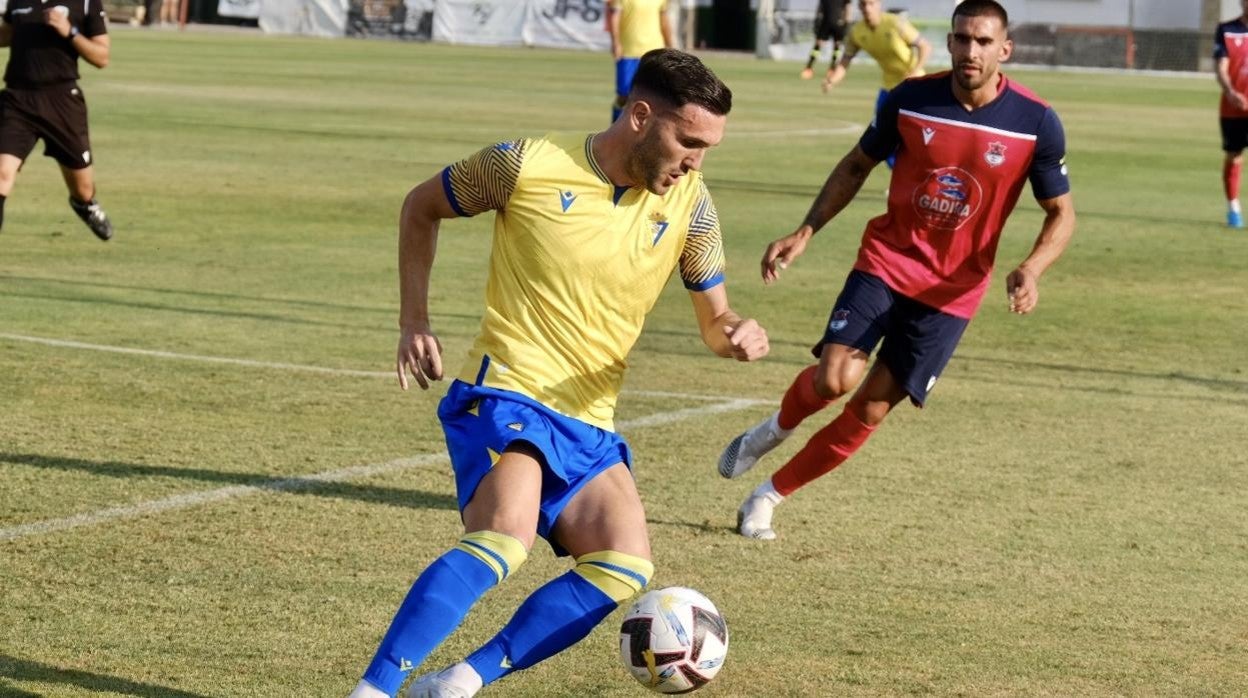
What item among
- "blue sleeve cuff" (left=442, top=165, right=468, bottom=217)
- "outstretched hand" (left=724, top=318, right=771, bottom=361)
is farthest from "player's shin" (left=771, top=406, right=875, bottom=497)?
"blue sleeve cuff" (left=442, top=165, right=468, bottom=217)

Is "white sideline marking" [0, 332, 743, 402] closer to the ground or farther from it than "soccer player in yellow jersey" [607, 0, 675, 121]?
farther from it

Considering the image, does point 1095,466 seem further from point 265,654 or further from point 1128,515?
point 265,654

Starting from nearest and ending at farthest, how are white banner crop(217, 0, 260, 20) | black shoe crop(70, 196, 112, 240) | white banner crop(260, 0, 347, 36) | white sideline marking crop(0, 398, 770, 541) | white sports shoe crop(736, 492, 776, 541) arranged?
white sideline marking crop(0, 398, 770, 541) < white sports shoe crop(736, 492, 776, 541) < black shoe crop(70, 196, 112, 240) < white banner crop(260, 0, 347, 36) < white banner crop(217, 0, 260, 20)

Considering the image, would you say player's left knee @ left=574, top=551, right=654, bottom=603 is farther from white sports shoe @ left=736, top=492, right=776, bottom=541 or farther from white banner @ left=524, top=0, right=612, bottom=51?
white banner @ left=524, top=0, right=612, bottom=51

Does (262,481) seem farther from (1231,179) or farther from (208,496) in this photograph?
(1231,179)

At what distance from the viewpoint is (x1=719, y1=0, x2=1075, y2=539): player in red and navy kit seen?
7.53 metres

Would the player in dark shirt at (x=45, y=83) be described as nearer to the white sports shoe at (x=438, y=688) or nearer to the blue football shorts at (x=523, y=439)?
the blue football shorts at (x=523, y=439)

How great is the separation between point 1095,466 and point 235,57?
3929 cm

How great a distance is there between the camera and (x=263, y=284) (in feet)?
42.8

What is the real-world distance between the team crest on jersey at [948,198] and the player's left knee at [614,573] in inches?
118

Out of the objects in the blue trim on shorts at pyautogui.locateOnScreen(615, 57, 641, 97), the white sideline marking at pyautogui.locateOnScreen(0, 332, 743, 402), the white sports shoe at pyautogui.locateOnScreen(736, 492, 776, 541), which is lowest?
the blue trim on shorts at pyautogui.locateOnScreen(615, 57, 641, 97)

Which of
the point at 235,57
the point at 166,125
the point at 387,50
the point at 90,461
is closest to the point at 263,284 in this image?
the point at 90,461

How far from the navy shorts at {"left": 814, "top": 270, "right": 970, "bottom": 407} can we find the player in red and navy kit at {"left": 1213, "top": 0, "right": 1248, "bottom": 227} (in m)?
12.1

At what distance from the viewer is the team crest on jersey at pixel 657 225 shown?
17.6 feet
